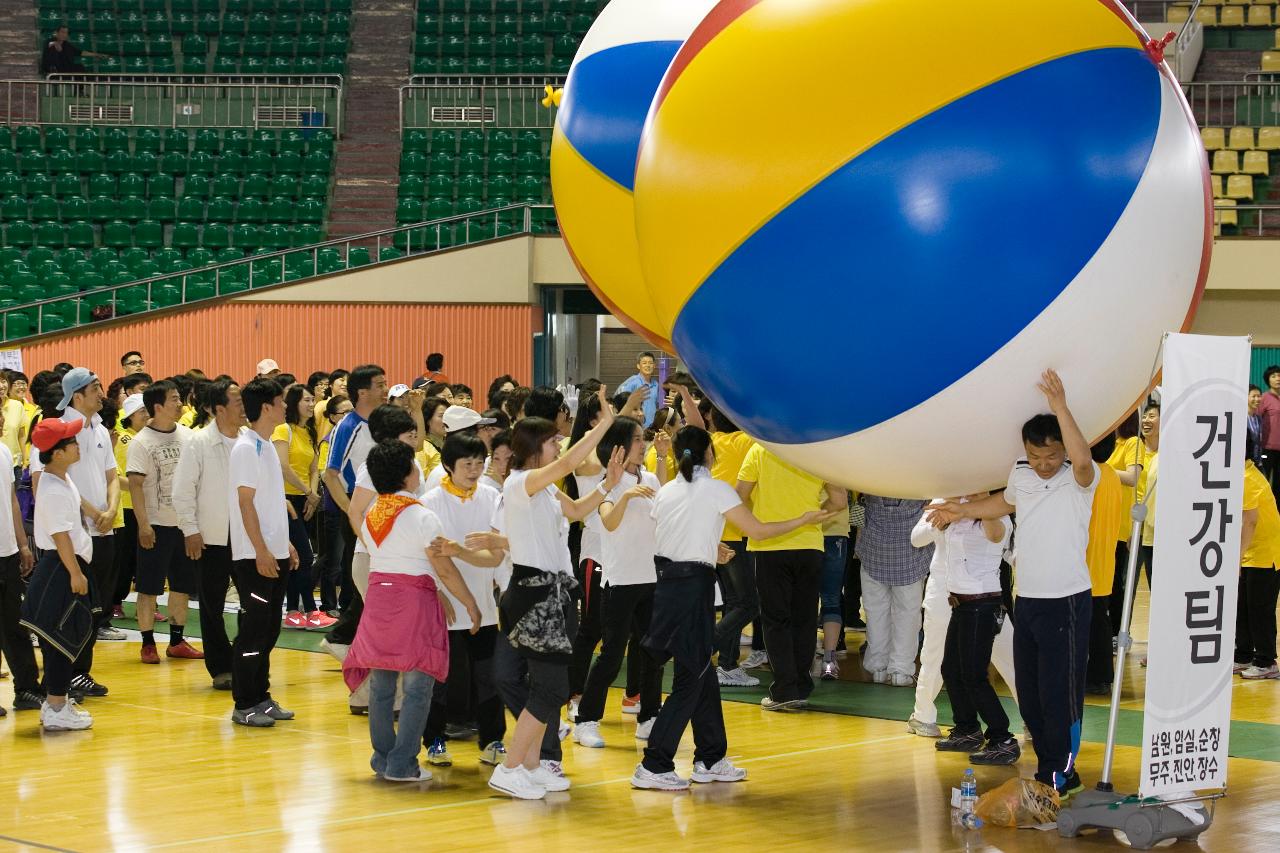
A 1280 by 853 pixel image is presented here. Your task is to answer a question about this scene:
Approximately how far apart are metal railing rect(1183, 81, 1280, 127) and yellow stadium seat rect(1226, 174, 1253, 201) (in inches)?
32.3

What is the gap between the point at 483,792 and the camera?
6031 mm

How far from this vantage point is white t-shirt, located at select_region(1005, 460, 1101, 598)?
525 cm

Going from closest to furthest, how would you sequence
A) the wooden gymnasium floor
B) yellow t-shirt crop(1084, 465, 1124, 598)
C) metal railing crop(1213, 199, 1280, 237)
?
1. the wooden gymnasium floor
2. yellow t-shirt crop(1084, 465, 1124, 598)
3. metal railing crop(1213, 199, 1280, 237)

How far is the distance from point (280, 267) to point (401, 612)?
12110 millimetres

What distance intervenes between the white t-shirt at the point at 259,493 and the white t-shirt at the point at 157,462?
1474 mm

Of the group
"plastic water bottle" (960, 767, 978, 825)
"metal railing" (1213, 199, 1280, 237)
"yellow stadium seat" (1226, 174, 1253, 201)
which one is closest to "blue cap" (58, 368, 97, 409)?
"plastic water bottle" (960, 767, 978, 825)

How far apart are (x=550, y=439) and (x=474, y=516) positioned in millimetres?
549

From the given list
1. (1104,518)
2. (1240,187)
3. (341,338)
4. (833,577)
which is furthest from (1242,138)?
(1104,518)

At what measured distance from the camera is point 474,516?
6406mm

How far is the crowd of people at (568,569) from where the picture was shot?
19.2 ft

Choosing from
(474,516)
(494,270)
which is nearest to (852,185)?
(474,516)

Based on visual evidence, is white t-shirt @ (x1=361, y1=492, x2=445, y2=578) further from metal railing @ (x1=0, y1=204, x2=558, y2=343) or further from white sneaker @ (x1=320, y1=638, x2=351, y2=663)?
metal railing @ (x1=0, y1=204, x2=558, y2=343)

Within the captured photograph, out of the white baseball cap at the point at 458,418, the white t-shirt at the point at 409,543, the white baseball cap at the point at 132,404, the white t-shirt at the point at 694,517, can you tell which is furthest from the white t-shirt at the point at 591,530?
the white baseball cap at the point at 132,404

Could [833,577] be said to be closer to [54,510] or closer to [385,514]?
[385,514]
